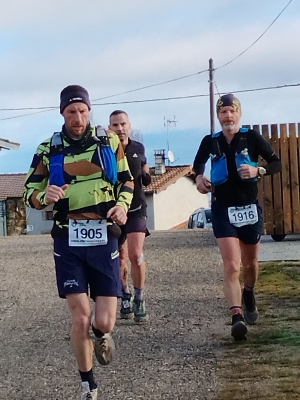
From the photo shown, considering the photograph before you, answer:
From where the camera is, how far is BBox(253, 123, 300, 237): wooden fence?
14367 millimetres

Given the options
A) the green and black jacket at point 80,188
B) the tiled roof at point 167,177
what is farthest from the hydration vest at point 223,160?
the tiled roof at point 167,177

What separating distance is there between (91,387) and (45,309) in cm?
391

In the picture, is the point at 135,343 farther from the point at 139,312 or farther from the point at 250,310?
the point at 250,310

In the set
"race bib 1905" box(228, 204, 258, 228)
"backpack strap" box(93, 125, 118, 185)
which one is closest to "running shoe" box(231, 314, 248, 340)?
"race bib 1905" box(228, 204, 258, 228)

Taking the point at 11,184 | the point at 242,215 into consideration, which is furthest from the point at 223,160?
the point at 11,184

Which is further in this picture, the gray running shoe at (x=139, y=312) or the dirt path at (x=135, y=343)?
the gray running shoe at (x=139, y=312)

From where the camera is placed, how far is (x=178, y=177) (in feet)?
180

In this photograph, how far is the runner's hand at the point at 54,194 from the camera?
186 inches

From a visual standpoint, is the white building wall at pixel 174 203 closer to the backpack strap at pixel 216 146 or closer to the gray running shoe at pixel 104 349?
the backpack strap at pixel 216 146

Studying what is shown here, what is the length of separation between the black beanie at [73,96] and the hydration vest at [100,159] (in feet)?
0.69

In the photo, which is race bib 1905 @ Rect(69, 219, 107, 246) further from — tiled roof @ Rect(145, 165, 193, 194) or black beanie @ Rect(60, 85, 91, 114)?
tiled roof @ Rect(145, 165, 193, 194)

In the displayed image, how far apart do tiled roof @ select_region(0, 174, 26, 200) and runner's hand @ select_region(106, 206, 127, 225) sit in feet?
167

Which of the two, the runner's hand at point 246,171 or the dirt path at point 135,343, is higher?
the runner's hand at point 246,171

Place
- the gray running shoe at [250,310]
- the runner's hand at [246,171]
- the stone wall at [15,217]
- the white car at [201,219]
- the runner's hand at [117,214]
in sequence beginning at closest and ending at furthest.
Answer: the runner's hand at [117,214] < the runner's hand at [246,171] < the gray running shoe at [250,310] < the white car at [201,219] < the stone wall at [15,217]
